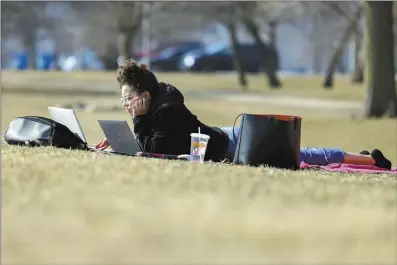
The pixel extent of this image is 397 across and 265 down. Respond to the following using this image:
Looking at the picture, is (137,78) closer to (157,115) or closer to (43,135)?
(157,115)

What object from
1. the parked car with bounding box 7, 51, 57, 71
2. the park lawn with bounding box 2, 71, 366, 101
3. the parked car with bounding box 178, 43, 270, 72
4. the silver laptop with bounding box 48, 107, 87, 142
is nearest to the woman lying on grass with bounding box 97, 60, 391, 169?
the silver laptop with bounding box 48, 107, 87, 142

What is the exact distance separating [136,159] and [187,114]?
43.7 inches

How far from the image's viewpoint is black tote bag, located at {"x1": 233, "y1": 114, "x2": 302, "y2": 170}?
8.36 meters

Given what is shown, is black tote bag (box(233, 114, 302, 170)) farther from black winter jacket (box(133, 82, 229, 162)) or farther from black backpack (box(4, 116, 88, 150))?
black backpack (box(4, 116, 88, 150))

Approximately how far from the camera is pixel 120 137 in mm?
8805

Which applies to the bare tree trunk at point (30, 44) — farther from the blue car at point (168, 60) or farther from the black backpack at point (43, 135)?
the black backpack at point (43, 135)

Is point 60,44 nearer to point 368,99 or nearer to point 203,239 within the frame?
point 368,99

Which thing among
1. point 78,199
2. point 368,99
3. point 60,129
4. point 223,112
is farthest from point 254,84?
point 78,199

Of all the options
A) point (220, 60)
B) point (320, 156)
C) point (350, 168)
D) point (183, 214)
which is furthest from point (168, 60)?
point (183, 214)

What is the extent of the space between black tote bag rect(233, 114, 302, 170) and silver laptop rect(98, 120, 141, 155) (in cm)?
92

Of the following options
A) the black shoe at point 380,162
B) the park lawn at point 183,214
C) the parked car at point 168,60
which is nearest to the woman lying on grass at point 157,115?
the park lawn at point 183,214

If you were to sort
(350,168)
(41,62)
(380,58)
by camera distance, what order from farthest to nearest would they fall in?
(41,62) → (380,58) → (350,168)

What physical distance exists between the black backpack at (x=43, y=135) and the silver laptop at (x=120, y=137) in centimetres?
29

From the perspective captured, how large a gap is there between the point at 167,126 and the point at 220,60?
163 feet
